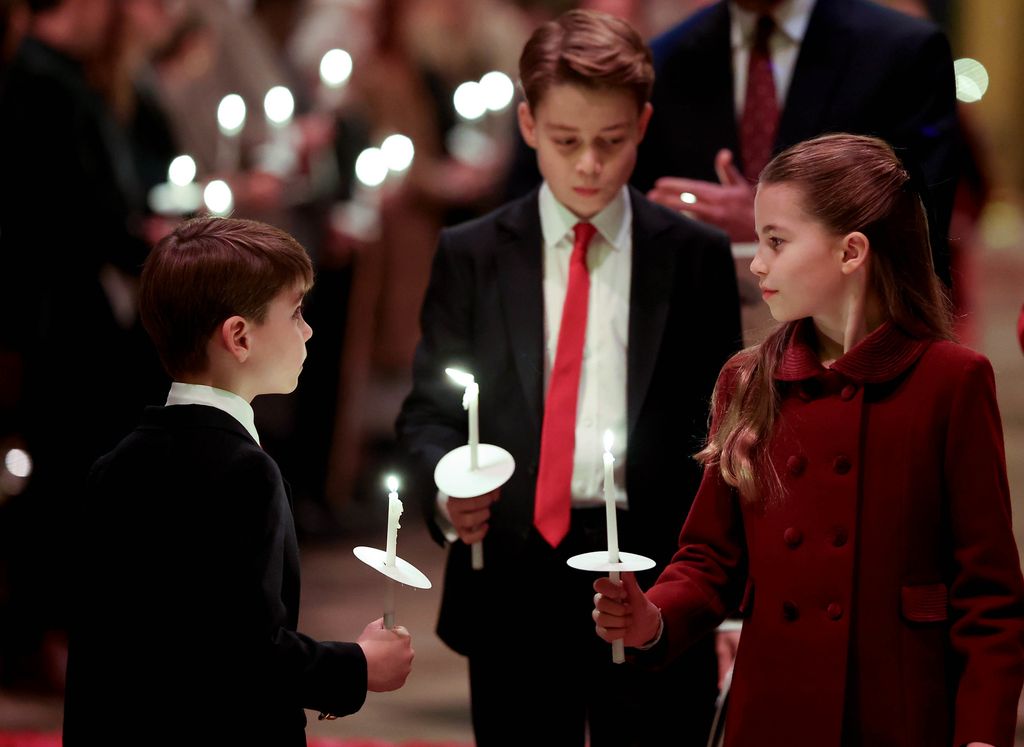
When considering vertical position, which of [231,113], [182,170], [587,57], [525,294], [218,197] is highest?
[231,113]

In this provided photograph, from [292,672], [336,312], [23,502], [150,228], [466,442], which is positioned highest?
[336,312]

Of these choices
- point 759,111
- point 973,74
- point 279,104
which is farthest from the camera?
point 973,74

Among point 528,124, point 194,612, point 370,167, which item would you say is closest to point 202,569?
point 194,612

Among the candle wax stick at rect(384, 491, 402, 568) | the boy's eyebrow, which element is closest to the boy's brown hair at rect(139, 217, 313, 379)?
the candle wax stick at rect(384, 491, 402, 568)

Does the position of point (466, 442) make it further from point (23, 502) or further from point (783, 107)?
point (23, 502)

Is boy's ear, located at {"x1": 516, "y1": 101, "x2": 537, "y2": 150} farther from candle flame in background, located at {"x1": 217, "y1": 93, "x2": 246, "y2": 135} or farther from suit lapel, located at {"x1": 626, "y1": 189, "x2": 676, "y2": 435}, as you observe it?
candle flame in background, located at {"x1": 217, "y1": 93, "x2": 246, "y2": 135}

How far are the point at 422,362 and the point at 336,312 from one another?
3.91m

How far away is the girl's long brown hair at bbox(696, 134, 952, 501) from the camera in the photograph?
7.46 ft

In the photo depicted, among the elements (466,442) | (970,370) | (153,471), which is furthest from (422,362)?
(970,370)

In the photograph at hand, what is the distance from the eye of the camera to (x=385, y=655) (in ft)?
7.31

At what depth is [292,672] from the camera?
2.12 meters

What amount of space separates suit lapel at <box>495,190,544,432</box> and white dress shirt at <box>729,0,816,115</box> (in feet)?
2.40

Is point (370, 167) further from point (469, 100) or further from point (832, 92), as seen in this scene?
point (832, 92)

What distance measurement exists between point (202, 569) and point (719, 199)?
143 centimetres
